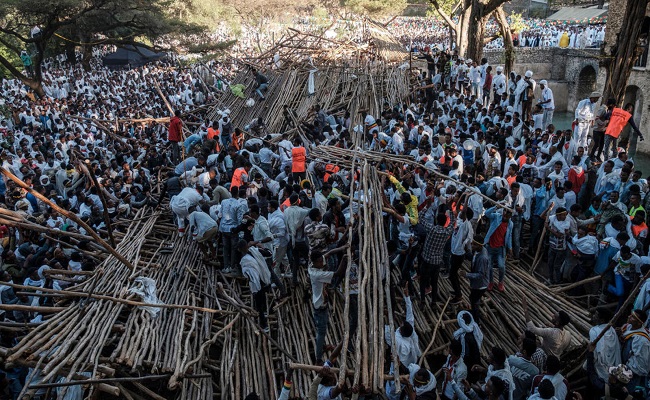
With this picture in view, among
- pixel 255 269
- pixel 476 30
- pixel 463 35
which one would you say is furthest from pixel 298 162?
pixel 463 35

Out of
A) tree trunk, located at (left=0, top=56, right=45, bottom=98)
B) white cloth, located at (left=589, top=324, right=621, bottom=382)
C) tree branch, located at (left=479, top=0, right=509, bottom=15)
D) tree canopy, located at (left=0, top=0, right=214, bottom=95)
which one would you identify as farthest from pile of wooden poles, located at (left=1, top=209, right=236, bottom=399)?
tree trunk, located at (left=0, top=56, right=45, bottom=98)

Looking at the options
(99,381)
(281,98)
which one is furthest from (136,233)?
(281,98)

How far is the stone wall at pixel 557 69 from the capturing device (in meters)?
28.7

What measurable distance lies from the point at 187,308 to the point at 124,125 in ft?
39.6

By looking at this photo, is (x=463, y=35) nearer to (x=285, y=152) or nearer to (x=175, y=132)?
(x=285, y=152)

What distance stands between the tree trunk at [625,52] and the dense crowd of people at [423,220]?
63.0 inches

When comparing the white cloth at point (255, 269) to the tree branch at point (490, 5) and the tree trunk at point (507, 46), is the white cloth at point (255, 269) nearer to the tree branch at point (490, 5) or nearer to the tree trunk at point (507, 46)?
the tree trunk at point (507, 46)

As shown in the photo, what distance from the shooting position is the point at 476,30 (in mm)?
18828

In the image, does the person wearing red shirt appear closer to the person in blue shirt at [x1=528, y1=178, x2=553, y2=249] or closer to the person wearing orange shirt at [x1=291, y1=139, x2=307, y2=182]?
the person wearing orange shirt at [x1=291, y1=139, x2=307, y2=182]

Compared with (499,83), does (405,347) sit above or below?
below

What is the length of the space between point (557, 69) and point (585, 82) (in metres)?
1.79

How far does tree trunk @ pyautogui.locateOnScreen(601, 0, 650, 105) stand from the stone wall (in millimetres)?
17675

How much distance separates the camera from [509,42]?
18.0 meters

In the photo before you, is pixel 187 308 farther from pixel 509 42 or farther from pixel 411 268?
pixel 509 42
